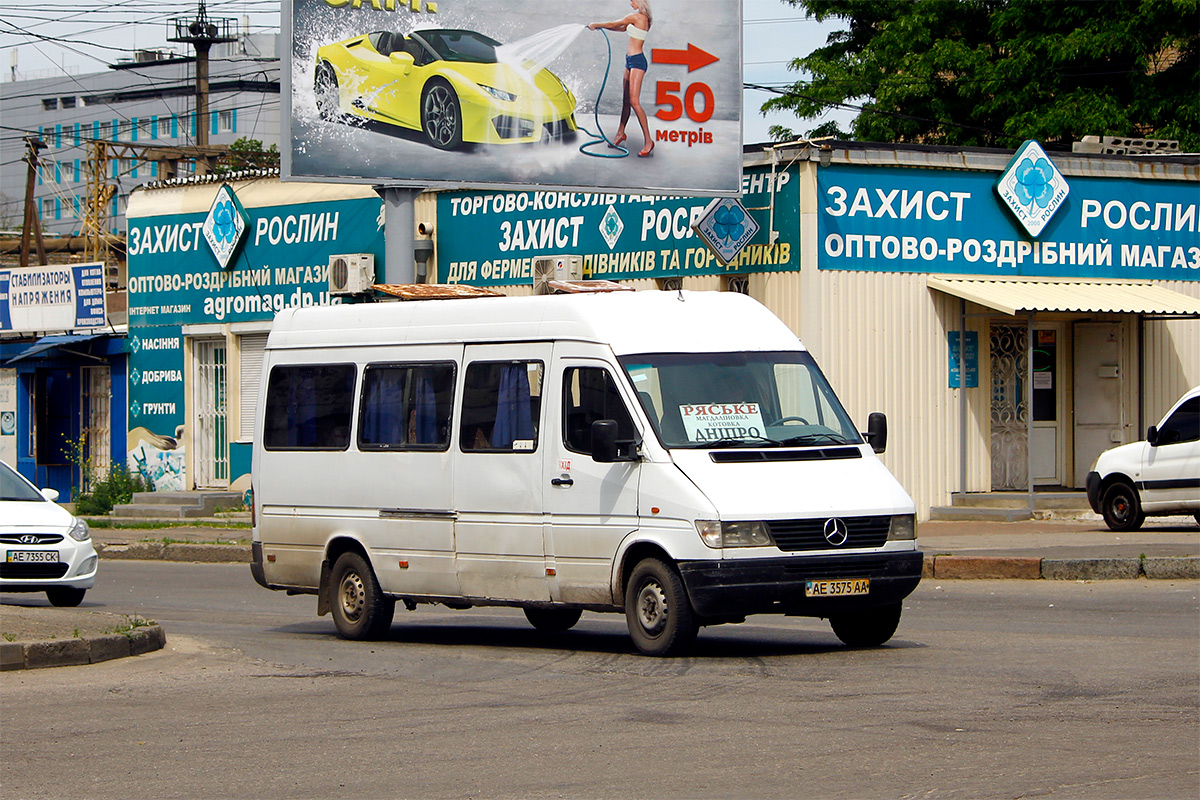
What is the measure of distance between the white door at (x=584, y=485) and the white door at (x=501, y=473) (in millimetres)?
126

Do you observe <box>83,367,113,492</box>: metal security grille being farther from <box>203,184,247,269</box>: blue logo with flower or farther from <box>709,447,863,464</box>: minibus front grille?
<box>709,447,863,464</box>: minibus front grille

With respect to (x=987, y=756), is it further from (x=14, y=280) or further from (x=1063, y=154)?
(x=14, y=280)

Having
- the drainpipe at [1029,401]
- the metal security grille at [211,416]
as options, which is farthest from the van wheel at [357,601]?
the metal security grille at [211,416]

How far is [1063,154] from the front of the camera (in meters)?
23.8

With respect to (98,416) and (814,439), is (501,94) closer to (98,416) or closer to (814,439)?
(814,439)

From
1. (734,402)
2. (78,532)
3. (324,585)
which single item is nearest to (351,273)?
(78,532)

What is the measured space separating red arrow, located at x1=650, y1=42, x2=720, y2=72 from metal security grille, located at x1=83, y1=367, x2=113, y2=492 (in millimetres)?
14266

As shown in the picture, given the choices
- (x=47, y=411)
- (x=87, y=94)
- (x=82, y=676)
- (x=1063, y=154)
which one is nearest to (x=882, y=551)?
(x=82, y=676)

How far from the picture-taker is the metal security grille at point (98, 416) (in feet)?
107

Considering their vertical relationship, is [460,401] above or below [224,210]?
below

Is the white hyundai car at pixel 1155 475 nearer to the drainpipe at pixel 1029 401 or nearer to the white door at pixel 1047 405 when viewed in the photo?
the drainpipe at pixel 1029 401

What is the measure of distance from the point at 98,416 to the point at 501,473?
22.8 metres

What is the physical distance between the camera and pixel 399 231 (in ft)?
79.3

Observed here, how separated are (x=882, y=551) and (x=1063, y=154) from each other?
14257mm
